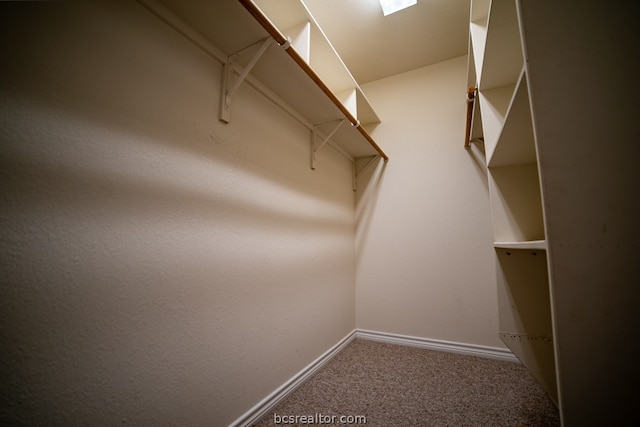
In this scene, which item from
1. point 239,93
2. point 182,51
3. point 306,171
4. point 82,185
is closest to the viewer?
point 82,185

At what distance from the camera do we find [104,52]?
68cm

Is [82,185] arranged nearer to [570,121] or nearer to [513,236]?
[570,121]

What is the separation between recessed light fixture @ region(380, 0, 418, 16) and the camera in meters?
1.58

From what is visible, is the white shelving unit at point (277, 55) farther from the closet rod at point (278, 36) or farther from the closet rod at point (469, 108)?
the closet rod at point (469, 108)

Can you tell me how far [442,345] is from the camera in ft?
5.90

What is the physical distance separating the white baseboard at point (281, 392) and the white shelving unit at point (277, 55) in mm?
1314

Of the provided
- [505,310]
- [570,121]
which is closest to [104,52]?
[570,121]

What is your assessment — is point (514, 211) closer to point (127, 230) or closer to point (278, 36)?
point (278, 36)

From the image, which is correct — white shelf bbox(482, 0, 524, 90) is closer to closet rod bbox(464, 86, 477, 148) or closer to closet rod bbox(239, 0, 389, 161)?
closet rod bbox(464, 86, 477, 148)

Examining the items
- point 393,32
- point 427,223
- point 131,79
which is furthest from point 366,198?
point 131,79

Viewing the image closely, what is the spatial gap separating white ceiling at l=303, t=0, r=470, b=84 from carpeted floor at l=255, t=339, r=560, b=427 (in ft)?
8.10

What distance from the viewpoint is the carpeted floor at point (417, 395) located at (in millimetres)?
1044

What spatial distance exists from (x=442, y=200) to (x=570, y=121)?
61.3 inches

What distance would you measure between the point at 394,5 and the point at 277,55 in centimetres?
120
